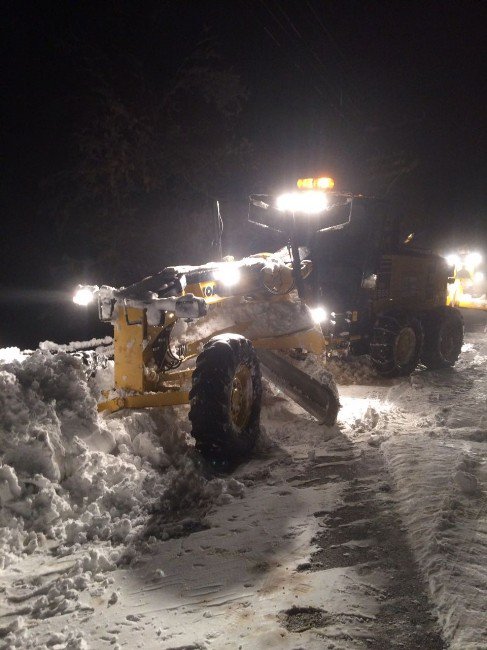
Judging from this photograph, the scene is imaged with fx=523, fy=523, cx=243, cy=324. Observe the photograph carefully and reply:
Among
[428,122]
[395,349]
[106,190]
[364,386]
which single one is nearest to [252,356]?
[364,386]

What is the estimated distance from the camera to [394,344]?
837cm

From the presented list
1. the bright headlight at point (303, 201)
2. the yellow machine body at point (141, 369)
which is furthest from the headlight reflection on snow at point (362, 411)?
the bright headlight at point (303, 201)

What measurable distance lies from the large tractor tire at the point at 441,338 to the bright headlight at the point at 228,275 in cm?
486

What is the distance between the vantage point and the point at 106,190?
488 inches

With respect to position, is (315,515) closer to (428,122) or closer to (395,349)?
(395,349)

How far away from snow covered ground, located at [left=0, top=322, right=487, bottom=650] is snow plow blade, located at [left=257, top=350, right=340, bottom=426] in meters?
0.45

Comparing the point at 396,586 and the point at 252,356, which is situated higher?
the point at 252,356

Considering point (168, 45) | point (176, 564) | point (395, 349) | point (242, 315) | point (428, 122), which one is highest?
point (428, 122)

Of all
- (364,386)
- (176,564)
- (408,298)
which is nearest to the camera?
(176,564)

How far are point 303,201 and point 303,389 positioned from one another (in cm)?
262

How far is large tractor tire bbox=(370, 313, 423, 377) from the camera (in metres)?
8.38

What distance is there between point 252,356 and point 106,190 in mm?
8748

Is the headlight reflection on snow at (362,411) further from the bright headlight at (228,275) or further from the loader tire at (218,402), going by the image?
the bright headlight at (228,275)

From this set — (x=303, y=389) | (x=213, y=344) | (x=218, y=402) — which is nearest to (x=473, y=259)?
(x=303, y=389)
